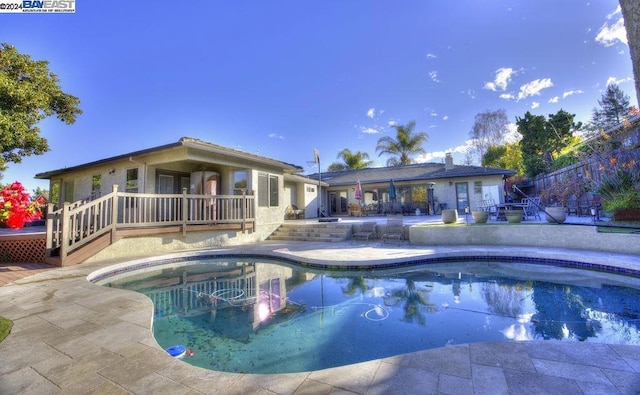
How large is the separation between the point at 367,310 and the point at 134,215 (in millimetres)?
7483

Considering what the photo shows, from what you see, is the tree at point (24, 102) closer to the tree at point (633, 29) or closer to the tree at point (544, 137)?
the tree at point (633, 29)

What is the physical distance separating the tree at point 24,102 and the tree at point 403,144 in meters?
22.8

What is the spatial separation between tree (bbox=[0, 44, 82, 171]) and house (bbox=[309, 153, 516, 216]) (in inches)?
625

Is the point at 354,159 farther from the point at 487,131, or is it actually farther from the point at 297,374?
the point at 297,374

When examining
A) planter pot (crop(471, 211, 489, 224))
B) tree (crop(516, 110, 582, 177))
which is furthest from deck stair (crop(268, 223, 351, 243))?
tree (crop(516, 110, 582, 177))

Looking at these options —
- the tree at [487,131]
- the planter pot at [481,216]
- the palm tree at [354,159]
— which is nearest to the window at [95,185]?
the planter pot at [481,216]

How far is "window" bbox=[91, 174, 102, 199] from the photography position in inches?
482

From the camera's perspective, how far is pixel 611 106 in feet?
87.5

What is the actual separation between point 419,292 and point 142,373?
4.65 meters

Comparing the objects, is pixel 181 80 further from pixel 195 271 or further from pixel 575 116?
pixel 575 116

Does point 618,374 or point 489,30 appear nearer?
point 618,374

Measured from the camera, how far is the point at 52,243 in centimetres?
677

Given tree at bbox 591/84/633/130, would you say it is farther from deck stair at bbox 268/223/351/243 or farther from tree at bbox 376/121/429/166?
deck stair at bbox 268/223/351/243

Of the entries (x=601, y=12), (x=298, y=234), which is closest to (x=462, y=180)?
(x=601, y=12)
